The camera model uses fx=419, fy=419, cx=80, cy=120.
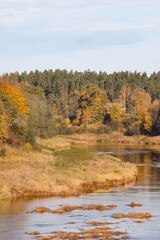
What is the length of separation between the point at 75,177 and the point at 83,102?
357 ft

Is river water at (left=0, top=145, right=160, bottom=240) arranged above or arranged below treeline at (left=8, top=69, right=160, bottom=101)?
below

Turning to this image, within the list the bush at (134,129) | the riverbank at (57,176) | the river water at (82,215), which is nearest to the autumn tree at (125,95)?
the bush at (134,129)

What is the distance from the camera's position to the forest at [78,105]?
61.0m

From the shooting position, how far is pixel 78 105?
15300 cm

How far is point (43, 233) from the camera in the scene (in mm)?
24078

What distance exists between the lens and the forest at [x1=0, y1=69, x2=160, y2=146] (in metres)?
61.0

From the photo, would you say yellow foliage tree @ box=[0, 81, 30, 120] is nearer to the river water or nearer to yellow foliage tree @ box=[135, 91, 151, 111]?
the river water

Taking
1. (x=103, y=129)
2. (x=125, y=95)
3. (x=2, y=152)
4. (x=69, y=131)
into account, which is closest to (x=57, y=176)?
(x=2, y=152)

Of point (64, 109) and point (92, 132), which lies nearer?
point (92, 132)

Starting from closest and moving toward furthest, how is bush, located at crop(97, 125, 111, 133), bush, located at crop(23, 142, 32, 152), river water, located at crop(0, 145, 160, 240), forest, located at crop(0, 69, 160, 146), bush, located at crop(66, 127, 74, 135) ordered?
river water, located at crop(0, 145, 160, 240), bush, located at crop(23, 142, 32, 152), forest, located at crop(0, 69, 160, 146), bush, located at crop(66, 127, 74, 135), bush, located at crop(97, 125, 111, 133)

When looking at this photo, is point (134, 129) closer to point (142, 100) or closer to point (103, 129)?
point (103, 129)

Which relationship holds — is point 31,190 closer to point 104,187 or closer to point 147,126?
point 104,187

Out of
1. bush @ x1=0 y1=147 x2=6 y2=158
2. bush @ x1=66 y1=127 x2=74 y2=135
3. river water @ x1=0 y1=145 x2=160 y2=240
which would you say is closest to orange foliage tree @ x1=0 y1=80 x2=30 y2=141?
bush @ x1=0 y1=147 x2=6 y2=158

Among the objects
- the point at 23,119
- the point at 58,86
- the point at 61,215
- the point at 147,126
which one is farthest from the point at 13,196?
the point at 58,86
